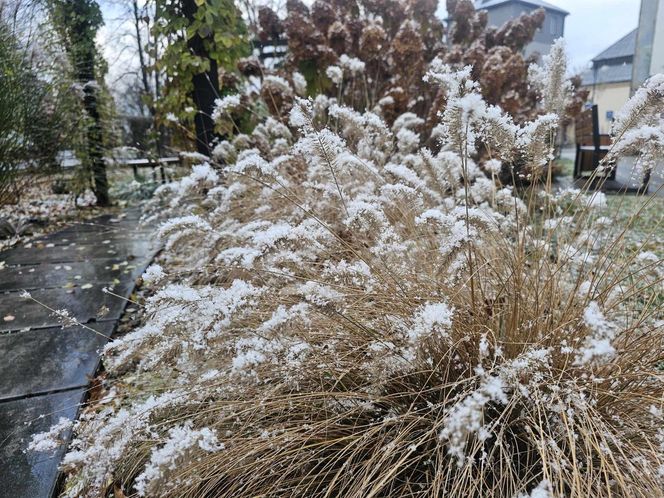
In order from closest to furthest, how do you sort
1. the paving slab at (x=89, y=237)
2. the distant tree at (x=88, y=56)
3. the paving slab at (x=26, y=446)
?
the paving slab at (x=26, y=446) < the paving slab at (x=89, y=237) < the distant tree at (x=88, y=56)

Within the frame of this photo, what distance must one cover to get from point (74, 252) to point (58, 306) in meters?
1.37

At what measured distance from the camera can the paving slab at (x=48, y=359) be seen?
175 centimetres

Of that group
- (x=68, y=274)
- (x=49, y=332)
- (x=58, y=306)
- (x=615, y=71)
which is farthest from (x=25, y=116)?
(x=615, y=71)

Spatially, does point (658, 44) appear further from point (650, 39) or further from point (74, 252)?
point (74, 252)

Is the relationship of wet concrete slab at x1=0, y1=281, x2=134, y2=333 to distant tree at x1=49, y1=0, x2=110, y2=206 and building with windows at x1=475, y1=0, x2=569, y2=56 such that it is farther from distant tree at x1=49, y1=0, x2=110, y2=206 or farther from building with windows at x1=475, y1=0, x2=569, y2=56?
building with windows at x1=475, y1=0, x2=569, y2=56

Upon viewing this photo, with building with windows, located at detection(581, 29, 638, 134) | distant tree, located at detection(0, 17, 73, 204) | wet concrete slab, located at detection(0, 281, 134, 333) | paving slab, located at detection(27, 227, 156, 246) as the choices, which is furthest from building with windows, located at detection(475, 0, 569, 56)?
wet concrete slab, located at detection(0, 281, 134, 333)

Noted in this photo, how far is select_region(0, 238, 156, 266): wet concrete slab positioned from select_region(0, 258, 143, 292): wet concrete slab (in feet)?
0.42

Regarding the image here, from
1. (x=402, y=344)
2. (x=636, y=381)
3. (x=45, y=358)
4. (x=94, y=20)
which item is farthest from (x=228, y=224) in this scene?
(x=94, y=20)

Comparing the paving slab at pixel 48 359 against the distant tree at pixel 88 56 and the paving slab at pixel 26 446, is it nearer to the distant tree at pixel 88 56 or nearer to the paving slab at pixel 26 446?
the paving slab at pixel 26 446

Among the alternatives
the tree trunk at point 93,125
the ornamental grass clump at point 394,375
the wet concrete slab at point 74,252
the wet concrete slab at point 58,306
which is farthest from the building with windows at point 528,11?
the ornamental grass clump at point 394,375

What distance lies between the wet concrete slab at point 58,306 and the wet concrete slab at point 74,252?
2.55 ft

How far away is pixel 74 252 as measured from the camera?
12.2 ft

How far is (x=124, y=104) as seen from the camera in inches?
556

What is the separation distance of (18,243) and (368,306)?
4.14 meters
